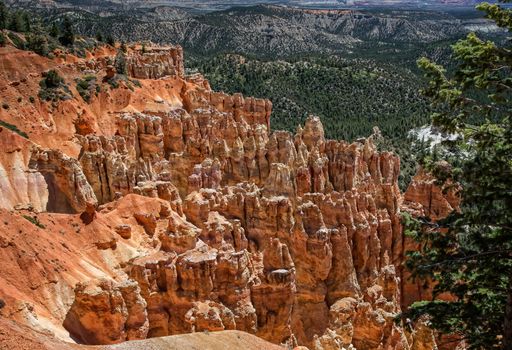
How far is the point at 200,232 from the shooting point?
27219 millimetres

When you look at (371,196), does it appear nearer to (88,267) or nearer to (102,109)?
(88,267)

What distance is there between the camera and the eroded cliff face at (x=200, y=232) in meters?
20.8

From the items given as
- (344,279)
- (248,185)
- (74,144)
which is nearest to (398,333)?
(344,279)

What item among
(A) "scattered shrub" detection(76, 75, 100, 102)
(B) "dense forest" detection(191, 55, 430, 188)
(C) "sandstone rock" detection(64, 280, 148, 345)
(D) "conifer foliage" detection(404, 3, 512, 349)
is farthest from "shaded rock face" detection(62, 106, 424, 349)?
(B) "dense forest" detection(191, 55, 430, 188)

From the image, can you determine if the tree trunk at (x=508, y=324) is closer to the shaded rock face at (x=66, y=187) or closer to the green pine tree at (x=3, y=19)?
the shaded rock face at (x=66, y=187)

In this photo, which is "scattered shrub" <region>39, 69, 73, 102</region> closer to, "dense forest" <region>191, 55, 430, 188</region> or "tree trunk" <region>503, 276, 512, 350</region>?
"tree trunk" <region>503, 276, 512, 350</region>

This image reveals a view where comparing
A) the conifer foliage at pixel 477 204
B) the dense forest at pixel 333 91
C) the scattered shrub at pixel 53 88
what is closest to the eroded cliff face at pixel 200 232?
the scattered shrub at pixel 53 88

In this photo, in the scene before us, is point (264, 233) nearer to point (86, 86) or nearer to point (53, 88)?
point (53, 88)

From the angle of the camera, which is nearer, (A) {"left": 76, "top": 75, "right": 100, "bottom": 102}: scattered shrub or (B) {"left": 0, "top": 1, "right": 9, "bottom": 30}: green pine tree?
(A) {"left": 76, "top": 75, "right": 100, "bottom": 102}: scattered shrub

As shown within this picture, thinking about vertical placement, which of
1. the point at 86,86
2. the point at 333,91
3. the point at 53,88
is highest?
the point at 53,88

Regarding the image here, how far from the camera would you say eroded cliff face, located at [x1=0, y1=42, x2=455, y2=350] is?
20.8 metres

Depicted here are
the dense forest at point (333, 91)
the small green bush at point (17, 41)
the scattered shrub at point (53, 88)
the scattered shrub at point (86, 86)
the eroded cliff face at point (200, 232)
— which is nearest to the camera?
the eroded cliff face at point (200, 232)

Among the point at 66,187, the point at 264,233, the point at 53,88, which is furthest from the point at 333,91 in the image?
the point at 264,233

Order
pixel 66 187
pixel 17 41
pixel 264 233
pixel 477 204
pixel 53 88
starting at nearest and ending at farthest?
pixel 477 204, pixel 264 233, pixel 66 187, pixel 53 88, pixel 17 41
